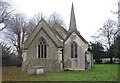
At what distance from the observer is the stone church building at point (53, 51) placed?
135 feet

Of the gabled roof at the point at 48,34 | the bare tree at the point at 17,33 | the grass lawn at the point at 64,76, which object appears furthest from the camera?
the bare tree at the point at 17,33

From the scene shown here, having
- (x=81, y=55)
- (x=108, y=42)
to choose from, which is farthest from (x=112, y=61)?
(x=81, y=55)

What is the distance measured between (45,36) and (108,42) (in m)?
37.0

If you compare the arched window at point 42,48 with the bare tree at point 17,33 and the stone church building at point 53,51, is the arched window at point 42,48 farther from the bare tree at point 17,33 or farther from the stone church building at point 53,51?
the bare tree at point 17,33

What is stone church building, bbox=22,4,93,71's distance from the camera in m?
41.0

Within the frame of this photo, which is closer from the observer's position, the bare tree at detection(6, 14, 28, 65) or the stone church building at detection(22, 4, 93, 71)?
the stone church building at detection(22, 4, 93, 71)

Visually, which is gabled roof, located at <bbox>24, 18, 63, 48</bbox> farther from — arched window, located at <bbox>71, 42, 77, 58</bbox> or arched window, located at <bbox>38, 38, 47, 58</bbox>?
arched window, located at <bbox>71, 42, 77, 58</bbox>

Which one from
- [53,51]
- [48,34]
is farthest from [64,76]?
[48,34]

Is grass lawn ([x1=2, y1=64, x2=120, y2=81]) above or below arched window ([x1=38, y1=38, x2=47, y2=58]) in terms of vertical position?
below

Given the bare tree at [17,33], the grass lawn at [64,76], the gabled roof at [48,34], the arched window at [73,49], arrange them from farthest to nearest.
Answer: the bare tree at [17,33] < the arched window at [73,49] < the gabled roof at [48,34] < the grass lawn at [64,76]

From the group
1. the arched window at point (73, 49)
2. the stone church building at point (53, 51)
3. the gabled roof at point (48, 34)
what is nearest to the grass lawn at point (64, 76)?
the stone church building at point (53, 51)

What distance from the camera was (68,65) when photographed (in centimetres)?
4266

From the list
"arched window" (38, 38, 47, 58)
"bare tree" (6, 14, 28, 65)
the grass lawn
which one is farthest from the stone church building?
"bare tree" (6, 14, 28, 65)

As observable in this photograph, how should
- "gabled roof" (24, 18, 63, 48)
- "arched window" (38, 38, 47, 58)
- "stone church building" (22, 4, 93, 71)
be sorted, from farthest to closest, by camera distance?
"arched window" (38, 38, 47, 58) → "gabled roof" (24, 18, 63, 48) → "stone church building" (22, 4, 93, 71)
